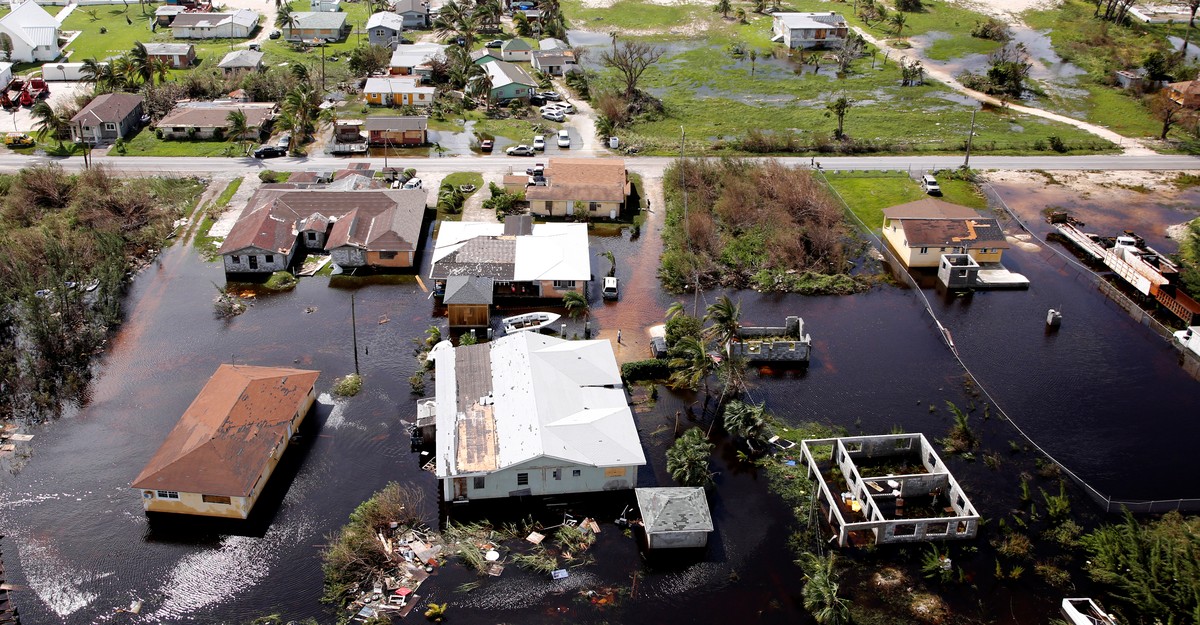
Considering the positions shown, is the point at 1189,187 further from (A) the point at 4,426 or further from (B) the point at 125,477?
(A) the point at 4,426

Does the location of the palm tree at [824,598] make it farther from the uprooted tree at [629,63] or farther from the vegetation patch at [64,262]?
the uprooted tree at [629,63]

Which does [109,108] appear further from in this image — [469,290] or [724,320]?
[724,320]

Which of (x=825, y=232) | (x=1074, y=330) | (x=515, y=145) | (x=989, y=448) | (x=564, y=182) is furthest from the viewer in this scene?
(x=515, y=145)

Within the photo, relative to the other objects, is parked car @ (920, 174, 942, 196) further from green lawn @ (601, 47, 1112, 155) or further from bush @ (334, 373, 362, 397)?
bush @ (334, 373, 362, 397)

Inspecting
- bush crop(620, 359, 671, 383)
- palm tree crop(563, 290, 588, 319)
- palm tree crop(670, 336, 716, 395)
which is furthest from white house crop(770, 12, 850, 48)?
bush crop(620, 359, 671, 383)

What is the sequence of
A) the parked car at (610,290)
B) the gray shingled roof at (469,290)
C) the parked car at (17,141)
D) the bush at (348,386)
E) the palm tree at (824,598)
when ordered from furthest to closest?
the parked car at (17,141)
the parked car at (610,290)
the gray shingled roof at (469,290)
the bush at (348,386)
the palm tree at (824,598)

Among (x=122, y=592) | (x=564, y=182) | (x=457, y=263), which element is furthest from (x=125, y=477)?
(x=564, y=182)

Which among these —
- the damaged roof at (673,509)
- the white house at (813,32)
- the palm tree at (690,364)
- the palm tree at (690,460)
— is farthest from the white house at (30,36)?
the damaged roof at (673,509)
